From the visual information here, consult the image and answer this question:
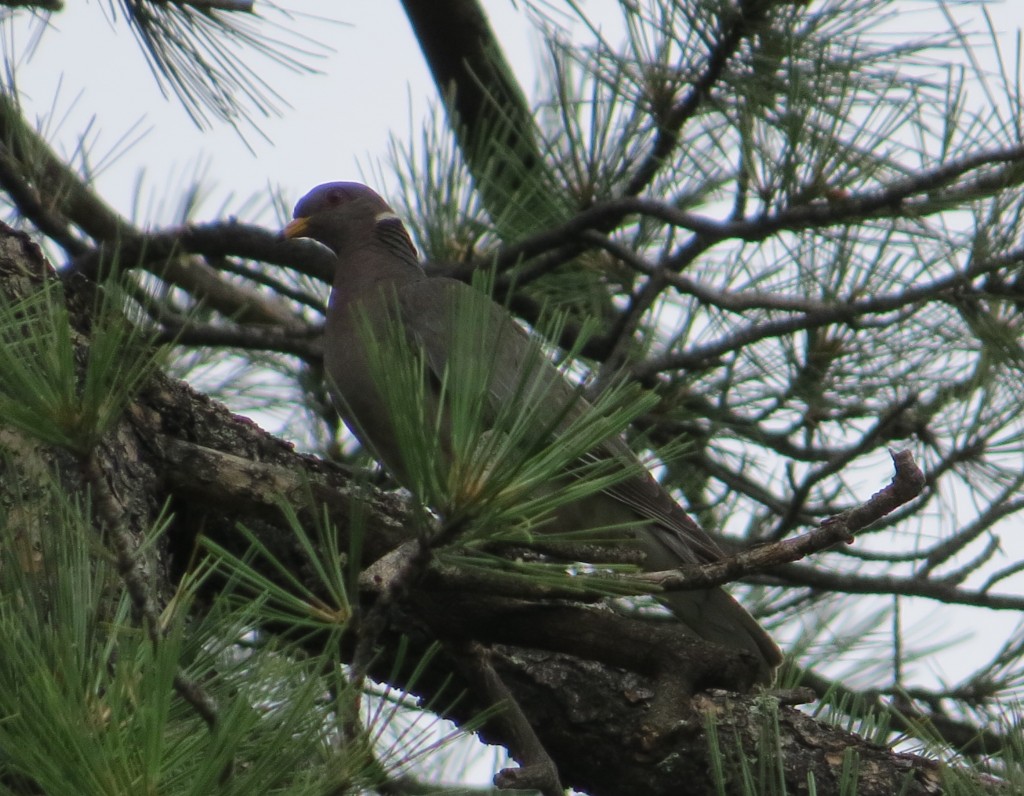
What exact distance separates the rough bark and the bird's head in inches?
55.9

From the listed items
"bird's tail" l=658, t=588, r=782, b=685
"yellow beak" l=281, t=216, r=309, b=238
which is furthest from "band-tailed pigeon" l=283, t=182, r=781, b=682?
"yellow beak" l=281, t=216, r=309, b=238

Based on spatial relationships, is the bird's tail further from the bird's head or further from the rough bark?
the bird's head

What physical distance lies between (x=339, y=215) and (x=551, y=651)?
198 cm

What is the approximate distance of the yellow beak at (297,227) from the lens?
3593mm

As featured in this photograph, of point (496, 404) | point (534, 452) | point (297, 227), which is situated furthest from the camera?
point (297, 227)

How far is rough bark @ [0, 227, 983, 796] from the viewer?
1922 millimetres

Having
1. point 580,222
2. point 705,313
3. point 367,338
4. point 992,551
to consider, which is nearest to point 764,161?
point 580,222

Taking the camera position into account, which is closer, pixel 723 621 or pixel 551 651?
pixel 551 651

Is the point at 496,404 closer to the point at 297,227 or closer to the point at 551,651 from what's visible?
the point at 551,651

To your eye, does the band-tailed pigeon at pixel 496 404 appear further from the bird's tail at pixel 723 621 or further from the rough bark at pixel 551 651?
the rough bark at pixel 551 651

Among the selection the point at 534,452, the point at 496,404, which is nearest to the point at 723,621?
the point at 496,404

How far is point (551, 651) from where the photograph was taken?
206 cm

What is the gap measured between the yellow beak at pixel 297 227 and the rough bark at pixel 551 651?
1.38 metres

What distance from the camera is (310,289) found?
3.84m
